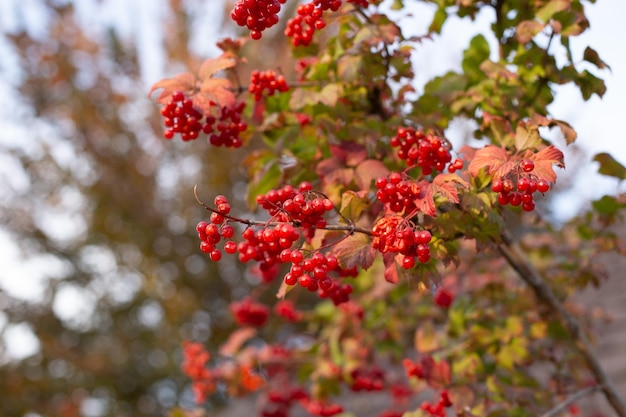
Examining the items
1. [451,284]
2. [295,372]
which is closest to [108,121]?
[295,372]

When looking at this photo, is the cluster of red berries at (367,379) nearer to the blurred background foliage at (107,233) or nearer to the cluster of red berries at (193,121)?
the cluster of red berries at (193,121)

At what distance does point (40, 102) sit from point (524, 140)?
8.48 metres

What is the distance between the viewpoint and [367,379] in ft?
8.29

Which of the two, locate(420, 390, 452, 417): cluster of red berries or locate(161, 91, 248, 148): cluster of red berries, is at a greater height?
locate(161, 91, 248, 148): cluster of red berries

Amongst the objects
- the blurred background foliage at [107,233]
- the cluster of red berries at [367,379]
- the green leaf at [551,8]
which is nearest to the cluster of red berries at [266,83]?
the green leaf at [551,8]

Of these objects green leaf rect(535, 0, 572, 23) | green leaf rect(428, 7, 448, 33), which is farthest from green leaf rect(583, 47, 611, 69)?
green leaf rect(428, 7, 448, 33)

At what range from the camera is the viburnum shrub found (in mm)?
1227

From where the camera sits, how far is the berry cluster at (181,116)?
1.56 meters

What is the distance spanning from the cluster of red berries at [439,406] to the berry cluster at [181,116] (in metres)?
0.99

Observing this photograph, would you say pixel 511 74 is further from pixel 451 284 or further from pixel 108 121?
pixel 108 121

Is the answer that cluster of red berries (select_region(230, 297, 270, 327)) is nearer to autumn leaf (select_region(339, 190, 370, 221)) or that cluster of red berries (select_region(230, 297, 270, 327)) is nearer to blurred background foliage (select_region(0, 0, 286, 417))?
autumn leaf (select_region(339, 190, 370, 221))

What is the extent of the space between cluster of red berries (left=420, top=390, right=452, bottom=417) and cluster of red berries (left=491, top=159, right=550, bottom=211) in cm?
73

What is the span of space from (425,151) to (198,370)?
6.83 feet

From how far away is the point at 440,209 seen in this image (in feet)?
4.60
